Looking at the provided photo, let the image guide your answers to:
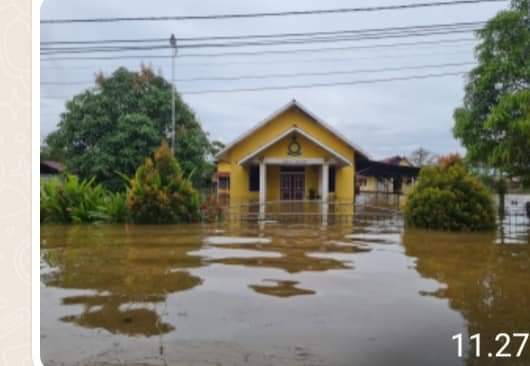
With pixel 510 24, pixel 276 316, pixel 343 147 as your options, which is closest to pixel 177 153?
pixel 343 147

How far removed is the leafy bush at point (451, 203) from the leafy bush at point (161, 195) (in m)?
4.74

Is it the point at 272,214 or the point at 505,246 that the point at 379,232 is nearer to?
the point at 505,246

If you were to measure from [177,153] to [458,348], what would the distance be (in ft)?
45.2

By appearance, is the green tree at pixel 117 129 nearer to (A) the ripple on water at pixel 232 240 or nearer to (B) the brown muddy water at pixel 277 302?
(A) the ripple on water at pixel 232 240

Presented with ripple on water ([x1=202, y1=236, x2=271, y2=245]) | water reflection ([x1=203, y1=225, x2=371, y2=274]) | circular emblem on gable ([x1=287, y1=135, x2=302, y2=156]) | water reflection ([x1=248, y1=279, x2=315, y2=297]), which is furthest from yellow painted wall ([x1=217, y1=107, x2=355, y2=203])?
water reflection ([x1=248, y1=279, x2=315, y2=297])

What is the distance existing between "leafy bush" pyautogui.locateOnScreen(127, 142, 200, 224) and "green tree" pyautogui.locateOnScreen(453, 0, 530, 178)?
6.38 metres

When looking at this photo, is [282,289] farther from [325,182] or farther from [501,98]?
[325,182]

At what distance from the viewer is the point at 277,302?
367cm

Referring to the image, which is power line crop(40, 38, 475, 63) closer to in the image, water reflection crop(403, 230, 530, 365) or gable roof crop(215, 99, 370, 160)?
water reflection crop(403, 230, 530, 365)

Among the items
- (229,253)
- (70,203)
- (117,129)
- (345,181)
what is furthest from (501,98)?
(117,129)

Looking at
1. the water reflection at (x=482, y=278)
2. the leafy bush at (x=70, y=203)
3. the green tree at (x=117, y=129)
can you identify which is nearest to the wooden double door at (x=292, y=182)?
the green tree at (x=117, y=129)

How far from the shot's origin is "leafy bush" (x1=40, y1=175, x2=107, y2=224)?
32.1 ft

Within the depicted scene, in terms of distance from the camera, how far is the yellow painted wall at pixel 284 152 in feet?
55.0

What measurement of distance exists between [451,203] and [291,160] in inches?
318
